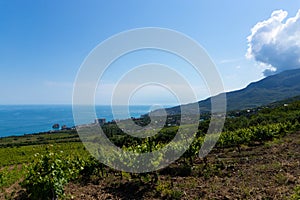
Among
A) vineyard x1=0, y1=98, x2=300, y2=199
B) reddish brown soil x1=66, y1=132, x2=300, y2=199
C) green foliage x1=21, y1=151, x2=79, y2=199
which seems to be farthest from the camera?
reddish brown soil x1=66, y1=132, x2=300, y2=199

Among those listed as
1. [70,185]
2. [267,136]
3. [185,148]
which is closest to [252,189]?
[185,148]

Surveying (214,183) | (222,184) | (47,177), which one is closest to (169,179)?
(214,183)

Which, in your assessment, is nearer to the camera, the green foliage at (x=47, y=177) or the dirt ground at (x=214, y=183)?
the green foliage at (x=47, y=177)

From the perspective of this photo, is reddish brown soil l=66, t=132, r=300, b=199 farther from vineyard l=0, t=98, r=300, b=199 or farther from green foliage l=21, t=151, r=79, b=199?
green foliage l=21, t=151, r=79, b=199

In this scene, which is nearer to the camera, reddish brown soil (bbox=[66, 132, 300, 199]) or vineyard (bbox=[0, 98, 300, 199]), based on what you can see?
vineyard (bbox=[0, 98, 300, 199])

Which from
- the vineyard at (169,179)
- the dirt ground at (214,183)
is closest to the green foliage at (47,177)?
the vineyard at (169,179)

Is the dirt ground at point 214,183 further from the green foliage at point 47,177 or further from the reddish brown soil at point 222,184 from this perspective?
the green foliage at point 47,177

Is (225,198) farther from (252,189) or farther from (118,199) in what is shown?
(118,199)

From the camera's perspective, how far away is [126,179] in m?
13.2

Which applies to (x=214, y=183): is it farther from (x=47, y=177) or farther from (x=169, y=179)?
(x=47, y=177)

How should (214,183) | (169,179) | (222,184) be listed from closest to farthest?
(222,184)
(214,183)
(169,179)

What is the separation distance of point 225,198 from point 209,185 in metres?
1.62

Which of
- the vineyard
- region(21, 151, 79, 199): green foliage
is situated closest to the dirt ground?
the vineyard

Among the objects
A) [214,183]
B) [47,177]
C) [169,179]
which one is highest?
[47,177]
